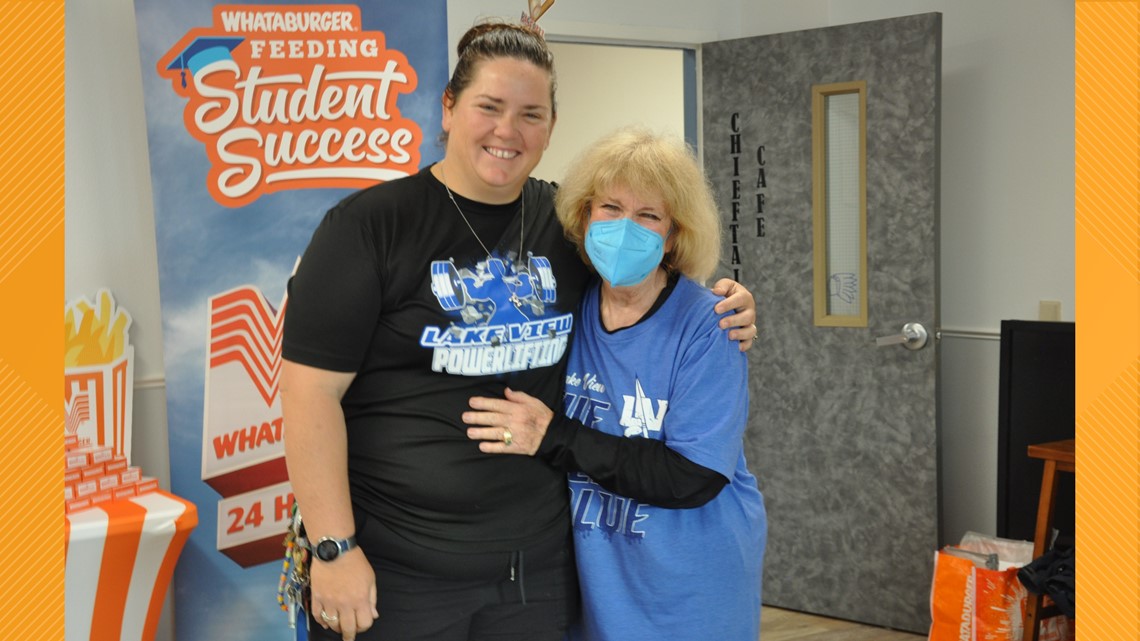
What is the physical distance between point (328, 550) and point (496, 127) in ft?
2.09

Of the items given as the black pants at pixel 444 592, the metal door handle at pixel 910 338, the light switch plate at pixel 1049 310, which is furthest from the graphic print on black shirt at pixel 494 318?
the light switch plate at pixel 1049 310

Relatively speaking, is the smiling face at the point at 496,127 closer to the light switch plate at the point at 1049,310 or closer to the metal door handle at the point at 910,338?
the metal door handle at the point at 910,338

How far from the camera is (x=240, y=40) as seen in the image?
289 cm

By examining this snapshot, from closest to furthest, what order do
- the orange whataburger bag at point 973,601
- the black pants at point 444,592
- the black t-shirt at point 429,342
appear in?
the black t-shirt at point 429,342 → the black pants at point 444,592 → the orange whataburger bag at point 973,601

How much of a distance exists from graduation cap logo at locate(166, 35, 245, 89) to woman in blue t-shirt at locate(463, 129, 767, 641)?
1.60 m

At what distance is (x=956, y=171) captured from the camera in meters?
3.63

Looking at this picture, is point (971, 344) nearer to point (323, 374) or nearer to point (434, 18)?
point (434, 18)

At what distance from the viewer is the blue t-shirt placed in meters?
1.58

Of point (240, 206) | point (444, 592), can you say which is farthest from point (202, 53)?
point (444, 592)

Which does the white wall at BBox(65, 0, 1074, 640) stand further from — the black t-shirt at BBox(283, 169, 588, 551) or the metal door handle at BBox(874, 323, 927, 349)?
the black t-shirt at BBox(283, 169, 588, 551)

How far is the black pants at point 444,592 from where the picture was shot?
1.53 m

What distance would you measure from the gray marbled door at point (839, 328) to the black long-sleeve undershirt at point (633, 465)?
2163mm

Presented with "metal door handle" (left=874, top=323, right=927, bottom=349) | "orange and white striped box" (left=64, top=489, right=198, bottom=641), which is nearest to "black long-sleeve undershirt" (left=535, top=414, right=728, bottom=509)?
"orange and white striped box" (left=64, top=489, right=198, bottom=641)

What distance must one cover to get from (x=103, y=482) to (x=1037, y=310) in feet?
9.17
